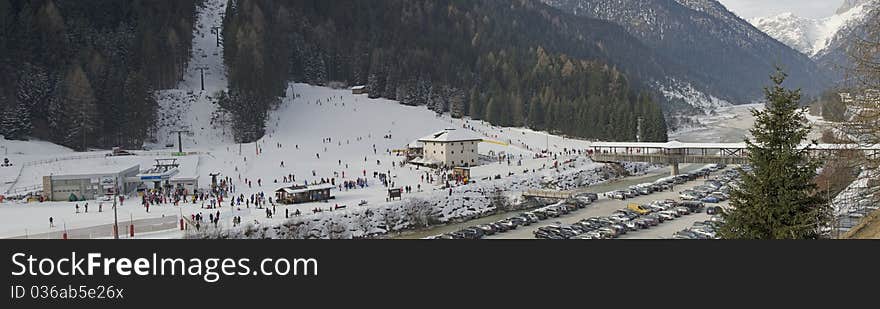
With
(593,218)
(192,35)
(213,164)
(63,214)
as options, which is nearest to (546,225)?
(593,218)

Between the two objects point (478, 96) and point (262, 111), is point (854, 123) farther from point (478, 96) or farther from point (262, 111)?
point (478, 96)

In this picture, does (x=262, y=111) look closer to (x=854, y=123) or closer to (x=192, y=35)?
(x=192, y=35)

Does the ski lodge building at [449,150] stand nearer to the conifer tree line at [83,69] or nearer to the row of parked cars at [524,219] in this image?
the row of parked cars at [524,219]

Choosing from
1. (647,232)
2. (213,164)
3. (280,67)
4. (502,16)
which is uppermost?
(502,16)

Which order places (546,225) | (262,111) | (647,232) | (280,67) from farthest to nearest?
(280,67)
(262,111)
(546,225)
(647,232)

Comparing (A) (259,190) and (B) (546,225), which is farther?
(A) (259,190)

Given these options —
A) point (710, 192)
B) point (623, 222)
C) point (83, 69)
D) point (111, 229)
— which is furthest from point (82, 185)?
point (710, 192)

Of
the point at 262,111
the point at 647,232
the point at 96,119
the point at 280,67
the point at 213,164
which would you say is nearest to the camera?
the point at 647,232

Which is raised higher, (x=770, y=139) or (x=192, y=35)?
(x=192, y=35)

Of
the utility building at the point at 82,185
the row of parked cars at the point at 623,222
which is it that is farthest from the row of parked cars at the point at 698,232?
the utility building at the point at 82,185
